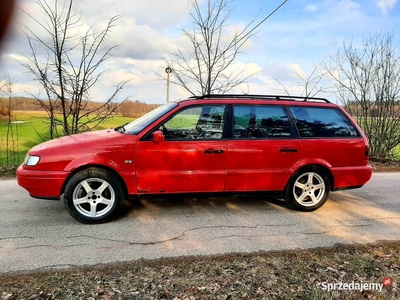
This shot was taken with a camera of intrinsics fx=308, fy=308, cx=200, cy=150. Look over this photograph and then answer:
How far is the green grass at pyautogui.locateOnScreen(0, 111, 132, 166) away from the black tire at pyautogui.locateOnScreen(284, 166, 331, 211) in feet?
15.9

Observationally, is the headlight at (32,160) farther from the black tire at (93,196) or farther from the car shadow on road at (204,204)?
the car shadow on road at (204,204)

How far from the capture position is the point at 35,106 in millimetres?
8227

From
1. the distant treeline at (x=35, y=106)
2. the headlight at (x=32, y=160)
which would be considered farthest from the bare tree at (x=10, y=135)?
the headlight at (x=32, y=160)

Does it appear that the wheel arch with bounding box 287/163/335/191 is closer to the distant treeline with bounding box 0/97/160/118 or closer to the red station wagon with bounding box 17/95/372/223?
the red station wagon with bounding box 17/95/372/223

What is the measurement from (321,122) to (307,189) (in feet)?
3.56

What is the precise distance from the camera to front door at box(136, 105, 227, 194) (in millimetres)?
4199

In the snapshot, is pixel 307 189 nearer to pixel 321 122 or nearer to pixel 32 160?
pixel 321 122

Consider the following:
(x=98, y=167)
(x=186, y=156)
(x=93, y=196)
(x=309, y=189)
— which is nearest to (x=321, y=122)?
(x=309, y=189)

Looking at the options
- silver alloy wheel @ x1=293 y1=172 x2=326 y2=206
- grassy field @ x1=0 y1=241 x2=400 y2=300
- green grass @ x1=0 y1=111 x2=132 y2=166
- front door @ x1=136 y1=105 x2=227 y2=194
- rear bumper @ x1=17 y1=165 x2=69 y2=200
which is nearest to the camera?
grassy field @ x1=0 y1=241 x2=400 y2=300

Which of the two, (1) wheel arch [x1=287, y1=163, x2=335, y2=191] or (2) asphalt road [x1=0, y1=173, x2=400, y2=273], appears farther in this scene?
(1) wheel arch [x1=287, y1=163, x2=335, y2=191]

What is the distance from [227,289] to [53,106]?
744 cm

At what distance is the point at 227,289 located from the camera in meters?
2.62

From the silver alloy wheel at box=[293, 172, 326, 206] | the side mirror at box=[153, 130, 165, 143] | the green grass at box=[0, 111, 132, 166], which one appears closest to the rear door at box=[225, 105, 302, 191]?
the silver alloy wheel at box=[293, 172, 326, 206]


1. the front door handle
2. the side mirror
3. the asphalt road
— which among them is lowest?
the asphalt road
